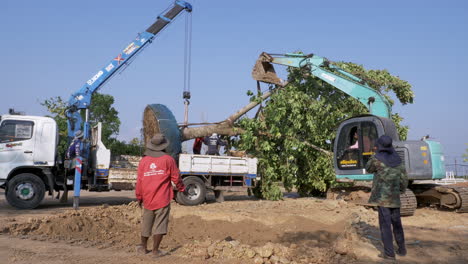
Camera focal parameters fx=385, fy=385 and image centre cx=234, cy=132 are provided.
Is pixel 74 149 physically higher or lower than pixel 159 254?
higher

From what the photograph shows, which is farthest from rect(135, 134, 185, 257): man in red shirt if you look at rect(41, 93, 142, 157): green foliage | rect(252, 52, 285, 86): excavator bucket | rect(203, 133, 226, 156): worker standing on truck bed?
rect(41, 93, 142, 157): green foliage

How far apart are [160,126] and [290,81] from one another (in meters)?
4.86

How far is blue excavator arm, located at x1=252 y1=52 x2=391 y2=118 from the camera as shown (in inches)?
434

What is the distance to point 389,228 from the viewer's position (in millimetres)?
5359

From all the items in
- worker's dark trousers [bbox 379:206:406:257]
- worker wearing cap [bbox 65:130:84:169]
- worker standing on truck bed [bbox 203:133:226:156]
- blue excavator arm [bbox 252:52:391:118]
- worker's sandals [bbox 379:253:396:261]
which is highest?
blue excavator arm [bbox 252:52:391:118]

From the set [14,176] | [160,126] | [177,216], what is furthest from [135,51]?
[177,216]

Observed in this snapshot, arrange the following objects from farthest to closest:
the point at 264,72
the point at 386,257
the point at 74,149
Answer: the point at 264,72, the point at 74,149, the point at 386,257

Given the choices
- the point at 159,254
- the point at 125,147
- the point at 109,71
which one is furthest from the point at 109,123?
the point at 159,254

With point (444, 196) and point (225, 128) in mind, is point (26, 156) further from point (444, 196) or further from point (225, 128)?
point (444, 196)

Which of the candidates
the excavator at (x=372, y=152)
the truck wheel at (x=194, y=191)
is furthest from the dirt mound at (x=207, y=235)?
the excavator at (x=372, y=152)

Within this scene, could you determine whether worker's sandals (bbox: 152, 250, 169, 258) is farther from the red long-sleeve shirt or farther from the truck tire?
the truck tire

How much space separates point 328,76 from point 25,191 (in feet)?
30.9

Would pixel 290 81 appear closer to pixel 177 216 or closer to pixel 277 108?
pixel 277 108

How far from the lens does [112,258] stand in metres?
5.21
